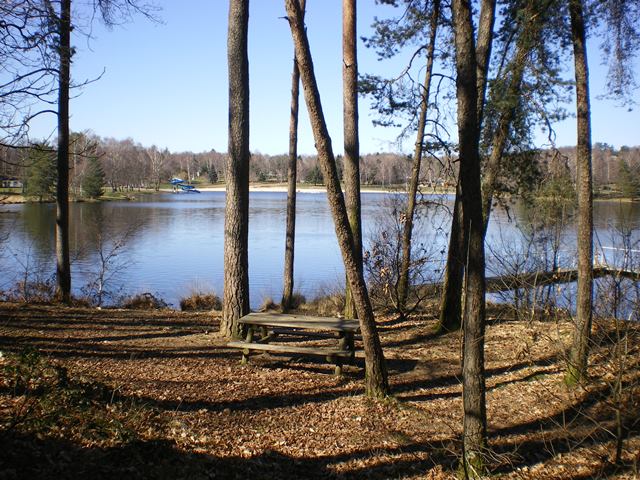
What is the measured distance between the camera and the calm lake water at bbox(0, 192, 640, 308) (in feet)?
41.8

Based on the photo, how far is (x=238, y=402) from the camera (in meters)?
5.39

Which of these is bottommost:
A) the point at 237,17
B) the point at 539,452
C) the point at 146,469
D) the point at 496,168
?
the point at 539,452

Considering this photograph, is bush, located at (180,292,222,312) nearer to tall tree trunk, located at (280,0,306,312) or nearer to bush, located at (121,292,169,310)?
bush, located at (121,292,169,310)

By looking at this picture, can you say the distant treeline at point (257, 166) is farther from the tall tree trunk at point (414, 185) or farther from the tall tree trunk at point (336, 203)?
the tall tree trunk at point (336, 203)

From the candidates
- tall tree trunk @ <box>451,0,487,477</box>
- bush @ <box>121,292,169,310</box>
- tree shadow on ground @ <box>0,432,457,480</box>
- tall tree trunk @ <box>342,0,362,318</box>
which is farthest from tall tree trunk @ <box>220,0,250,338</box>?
bush @ <box>121,292,169,310</box>

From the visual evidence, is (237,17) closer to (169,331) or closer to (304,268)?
(169,331)

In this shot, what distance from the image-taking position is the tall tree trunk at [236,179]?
293 inches

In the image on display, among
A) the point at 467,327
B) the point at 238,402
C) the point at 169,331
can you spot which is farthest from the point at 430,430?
the point at 169,331

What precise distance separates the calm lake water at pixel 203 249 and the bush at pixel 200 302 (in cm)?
70

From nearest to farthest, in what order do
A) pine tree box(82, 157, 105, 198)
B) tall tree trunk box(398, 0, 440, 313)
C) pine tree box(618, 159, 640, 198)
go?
pine tree box(618, 159, 640, 198), tall tree trunk box(398, 0, 440, 313), pine tree box(82, 157, 105, 198)

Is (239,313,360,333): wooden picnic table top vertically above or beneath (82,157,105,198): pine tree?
beneath

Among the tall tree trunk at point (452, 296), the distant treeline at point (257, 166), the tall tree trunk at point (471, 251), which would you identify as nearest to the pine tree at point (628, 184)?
the distant treeline at point (257, 166)

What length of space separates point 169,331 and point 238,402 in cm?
294

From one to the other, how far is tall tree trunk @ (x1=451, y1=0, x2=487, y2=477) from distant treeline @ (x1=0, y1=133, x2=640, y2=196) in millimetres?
3287
